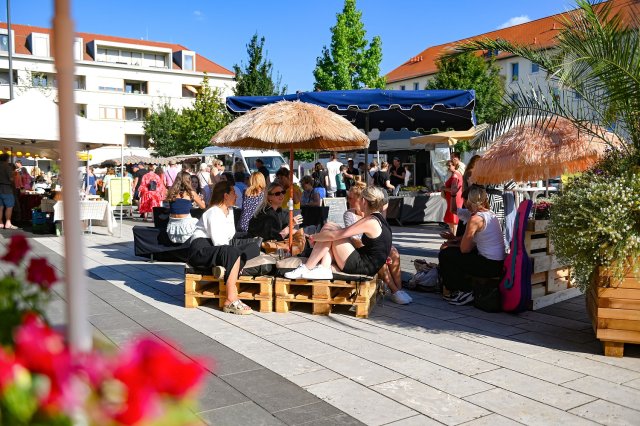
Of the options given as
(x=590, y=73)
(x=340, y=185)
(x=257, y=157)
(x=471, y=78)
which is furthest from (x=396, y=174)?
(x=471, y=78)

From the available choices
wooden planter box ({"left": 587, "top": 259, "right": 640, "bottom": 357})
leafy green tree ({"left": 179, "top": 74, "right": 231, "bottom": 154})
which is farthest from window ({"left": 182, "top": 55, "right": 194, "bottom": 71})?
wooden planter box ({"left": 587, "top": 259, "right": 640, "bottom": 357})

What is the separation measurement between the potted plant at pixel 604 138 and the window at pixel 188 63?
6921 cm

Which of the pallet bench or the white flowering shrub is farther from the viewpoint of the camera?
the pallet bench

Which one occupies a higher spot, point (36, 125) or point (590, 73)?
point (36, 125)

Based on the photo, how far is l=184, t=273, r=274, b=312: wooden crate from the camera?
648 cm

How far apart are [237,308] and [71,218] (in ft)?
16.1

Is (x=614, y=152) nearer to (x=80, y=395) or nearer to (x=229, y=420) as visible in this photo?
(x=229, y=420)

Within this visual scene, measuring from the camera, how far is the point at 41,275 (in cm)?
207

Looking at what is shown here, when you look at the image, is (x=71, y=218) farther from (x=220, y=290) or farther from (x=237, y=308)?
(x=220, y=290)

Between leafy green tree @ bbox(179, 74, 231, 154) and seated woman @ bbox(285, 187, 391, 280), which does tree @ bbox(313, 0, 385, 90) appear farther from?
seated woman @ bbox(285, 187, 391, 280)

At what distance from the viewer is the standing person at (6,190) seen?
14.9 meters

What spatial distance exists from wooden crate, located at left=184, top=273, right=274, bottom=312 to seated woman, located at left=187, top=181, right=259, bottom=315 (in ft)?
0.37

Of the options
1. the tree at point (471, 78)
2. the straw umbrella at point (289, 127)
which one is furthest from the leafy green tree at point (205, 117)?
the straw umbrella at point (289, 127)

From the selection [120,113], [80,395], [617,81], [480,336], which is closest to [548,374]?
[480,336]
